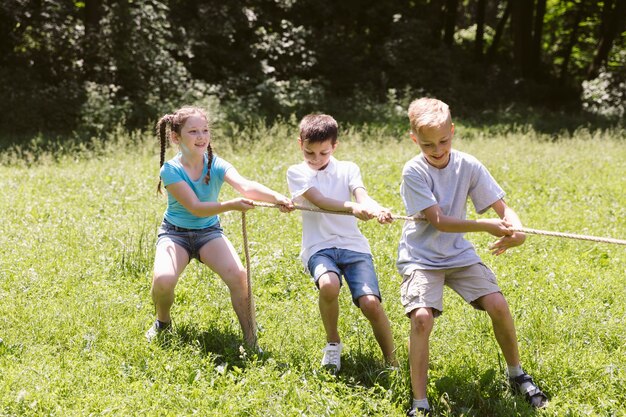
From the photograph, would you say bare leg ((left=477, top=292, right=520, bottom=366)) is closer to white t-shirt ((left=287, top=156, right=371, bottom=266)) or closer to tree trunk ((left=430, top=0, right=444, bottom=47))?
white t-shirt ((left=287, top=156, right=371, bottom=266))

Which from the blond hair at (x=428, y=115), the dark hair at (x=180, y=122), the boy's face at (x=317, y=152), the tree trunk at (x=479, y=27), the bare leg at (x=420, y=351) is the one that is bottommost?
the bare leg at (x=420, y=351)

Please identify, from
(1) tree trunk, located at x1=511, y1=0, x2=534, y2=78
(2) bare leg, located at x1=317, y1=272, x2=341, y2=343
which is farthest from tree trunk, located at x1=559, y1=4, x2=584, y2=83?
(2) bare leg, located at x1=317, y1=272, x2=341, y2=343

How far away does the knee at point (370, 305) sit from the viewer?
4.40 meters

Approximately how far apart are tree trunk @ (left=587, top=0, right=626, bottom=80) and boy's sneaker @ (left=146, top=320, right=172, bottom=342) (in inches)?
868

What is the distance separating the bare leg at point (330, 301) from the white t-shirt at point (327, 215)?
337 mm

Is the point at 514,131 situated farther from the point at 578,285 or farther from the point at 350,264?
the point at 350,264

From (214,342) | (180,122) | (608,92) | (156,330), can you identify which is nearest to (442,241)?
(214,342)

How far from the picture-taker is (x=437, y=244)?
4.23 m

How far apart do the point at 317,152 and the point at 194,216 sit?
3.57 feet

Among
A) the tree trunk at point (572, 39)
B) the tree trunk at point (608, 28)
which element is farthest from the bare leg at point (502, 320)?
the tree trunk at point (572, 39)

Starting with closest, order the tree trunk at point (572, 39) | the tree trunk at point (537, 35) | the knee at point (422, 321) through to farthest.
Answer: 1. the knee at point (422, 321)
2. the tree trunk at point (537, 35)
3. the tree trunk at point (572, 39)

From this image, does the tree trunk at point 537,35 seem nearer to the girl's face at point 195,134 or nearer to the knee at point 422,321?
the girl's face at point 195,134

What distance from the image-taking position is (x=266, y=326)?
5.27 m

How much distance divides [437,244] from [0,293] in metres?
3.65
